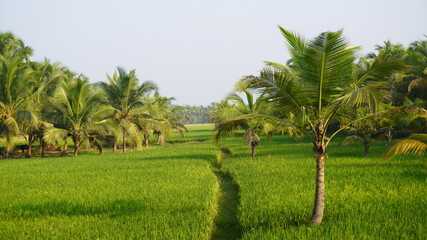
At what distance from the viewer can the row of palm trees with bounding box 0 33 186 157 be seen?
58.2ft

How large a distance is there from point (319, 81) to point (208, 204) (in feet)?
11.7

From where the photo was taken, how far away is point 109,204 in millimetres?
7324

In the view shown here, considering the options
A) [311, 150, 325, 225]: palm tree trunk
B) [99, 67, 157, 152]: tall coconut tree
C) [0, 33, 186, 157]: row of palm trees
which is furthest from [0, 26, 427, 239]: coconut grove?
[99, 67, 157, 152]: tall coconut tree

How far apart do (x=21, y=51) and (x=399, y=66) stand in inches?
1159

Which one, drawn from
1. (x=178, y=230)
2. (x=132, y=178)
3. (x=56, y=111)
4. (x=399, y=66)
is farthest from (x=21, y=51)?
(x=399, y=66)

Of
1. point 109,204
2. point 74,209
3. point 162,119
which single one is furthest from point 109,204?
point 162,119

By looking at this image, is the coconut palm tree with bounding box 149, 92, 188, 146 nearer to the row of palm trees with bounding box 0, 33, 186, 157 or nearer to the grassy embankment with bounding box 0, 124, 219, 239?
the row of palm trees with bounding box 0, 33, 186, 157

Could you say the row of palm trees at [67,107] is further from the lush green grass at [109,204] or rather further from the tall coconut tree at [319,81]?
the tall coconut tree at [319,81]

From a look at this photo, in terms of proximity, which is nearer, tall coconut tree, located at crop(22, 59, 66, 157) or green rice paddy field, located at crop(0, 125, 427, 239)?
green rice paddy field, located at crop(0, 125, 427, 239)

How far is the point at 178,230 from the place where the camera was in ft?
18.1

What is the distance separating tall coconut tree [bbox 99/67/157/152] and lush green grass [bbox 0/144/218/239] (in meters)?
10.1

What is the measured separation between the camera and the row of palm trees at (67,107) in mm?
17734

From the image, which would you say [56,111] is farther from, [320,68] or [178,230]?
[320,68]

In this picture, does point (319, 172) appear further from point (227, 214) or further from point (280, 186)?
point (280, 186)
